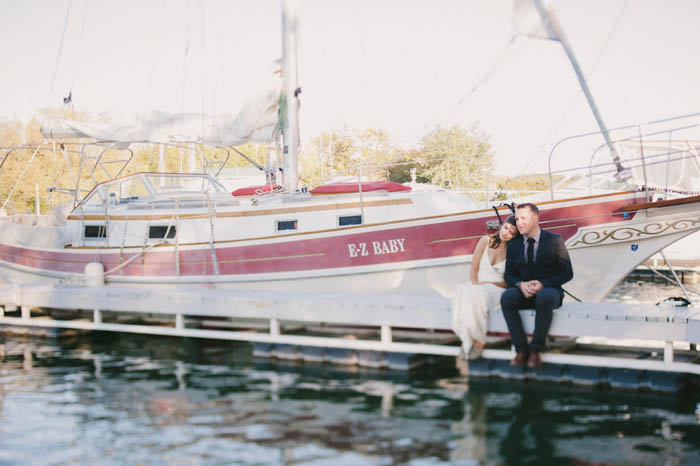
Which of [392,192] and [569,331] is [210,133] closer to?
[392,192]

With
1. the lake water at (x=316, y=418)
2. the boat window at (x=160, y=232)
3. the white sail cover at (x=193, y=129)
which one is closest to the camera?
the lake water at (x=316, y=418)

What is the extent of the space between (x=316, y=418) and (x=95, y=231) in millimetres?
9020

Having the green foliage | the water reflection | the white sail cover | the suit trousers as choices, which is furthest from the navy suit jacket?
the green foliage

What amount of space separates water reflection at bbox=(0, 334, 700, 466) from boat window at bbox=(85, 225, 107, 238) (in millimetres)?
5049

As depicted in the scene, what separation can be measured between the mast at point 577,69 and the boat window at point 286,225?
530 centimetres

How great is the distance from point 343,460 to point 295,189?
853 centimetres

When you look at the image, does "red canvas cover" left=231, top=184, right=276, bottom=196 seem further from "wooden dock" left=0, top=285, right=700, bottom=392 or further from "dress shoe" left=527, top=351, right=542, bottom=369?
"dress shoe" left=527, top=351, right=542, bottom=369

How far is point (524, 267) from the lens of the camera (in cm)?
756

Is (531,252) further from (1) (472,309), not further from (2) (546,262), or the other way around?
(1) (472,309)

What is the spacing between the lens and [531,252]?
7.52 metres

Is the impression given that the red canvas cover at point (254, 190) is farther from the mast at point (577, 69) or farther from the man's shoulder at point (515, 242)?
the man's shoulder at point (515, 242)

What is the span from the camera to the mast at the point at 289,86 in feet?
46.9

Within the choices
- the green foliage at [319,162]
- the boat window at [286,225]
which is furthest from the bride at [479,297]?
the green foliage at [319,162]

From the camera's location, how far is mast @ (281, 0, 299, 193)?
14297 millimetres
